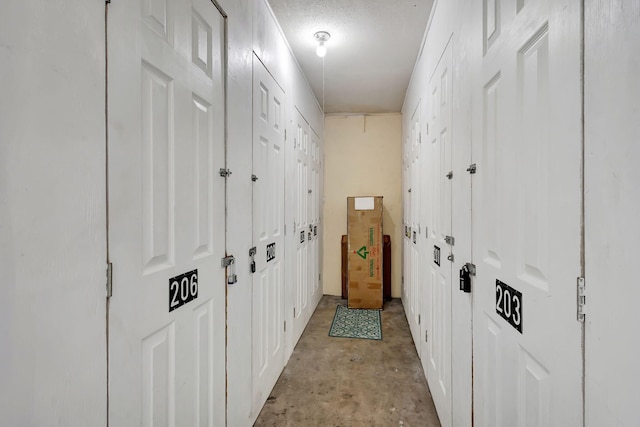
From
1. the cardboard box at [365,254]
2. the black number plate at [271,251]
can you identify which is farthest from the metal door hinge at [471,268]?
the cardboard box at [365,254]

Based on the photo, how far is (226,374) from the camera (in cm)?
162

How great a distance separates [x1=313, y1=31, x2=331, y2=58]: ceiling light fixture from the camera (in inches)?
105

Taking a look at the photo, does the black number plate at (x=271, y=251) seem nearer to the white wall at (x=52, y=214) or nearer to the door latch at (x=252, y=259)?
the door latch at (x=252, y=259)

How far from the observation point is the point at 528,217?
992 mm

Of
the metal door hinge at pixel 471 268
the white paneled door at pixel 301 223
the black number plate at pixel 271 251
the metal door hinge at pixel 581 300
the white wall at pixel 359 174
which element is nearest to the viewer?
the metal door hinge at pixel 581 300

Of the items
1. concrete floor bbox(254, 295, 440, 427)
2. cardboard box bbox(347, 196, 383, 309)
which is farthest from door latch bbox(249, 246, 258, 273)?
cardboard box bbox(347, 196, 383, 309)

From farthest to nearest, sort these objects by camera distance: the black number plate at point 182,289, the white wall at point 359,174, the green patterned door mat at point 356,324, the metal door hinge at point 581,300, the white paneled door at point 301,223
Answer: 1. the white wall at point 359,174
2. the green patterned door mat at point 356,324
3. the white paneled door at point 301,223
4. the black number plate at point 182,289
5. the metal door hinge at point 581,300

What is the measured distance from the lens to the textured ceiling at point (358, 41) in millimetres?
2336

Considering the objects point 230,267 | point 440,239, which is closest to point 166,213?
point 230,267

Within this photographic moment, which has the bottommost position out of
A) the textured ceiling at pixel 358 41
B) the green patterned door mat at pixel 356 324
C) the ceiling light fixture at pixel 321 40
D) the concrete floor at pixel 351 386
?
the concrete floor at pixel 351 386

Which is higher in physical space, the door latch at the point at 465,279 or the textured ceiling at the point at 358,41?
the textured ceiling at the point at 358,41

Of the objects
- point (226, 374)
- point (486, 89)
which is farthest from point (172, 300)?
point (486, 89)

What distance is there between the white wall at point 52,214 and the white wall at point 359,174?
4262mm

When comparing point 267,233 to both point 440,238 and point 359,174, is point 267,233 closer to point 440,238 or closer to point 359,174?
point 440,238
